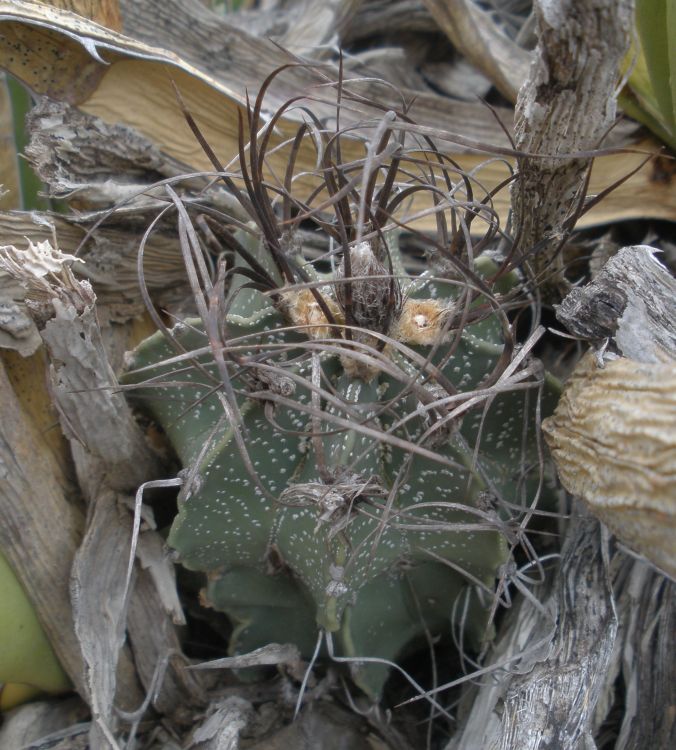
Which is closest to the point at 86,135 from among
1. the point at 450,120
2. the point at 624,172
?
the point at 450,120

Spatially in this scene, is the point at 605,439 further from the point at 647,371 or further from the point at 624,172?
the point at 624,172

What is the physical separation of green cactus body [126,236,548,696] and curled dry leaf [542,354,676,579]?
0.08m

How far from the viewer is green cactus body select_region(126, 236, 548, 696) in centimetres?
61

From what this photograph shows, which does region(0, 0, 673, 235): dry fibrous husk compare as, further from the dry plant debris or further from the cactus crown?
the cactus crown

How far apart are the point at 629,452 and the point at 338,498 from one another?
0.20 meters

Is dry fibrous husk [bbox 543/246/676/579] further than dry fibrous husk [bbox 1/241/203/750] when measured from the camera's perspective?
No

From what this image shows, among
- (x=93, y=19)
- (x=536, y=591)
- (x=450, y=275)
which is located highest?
(x=93, y=19)

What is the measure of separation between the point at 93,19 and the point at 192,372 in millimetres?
408

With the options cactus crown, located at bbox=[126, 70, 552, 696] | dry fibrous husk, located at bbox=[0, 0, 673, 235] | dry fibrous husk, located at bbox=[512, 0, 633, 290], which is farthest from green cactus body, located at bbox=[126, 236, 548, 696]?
dry fibrous husk, located at bbox=[0, 0, 673, 235]

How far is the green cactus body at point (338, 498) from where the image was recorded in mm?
607

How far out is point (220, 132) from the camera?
0.87 m

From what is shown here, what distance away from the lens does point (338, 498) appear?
1.83 ft

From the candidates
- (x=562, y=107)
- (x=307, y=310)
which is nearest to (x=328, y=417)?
(x=307, y=310)

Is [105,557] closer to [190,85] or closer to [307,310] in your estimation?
[307,310]
